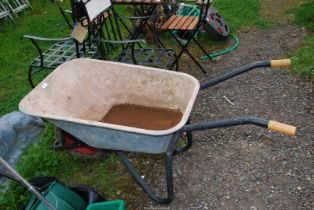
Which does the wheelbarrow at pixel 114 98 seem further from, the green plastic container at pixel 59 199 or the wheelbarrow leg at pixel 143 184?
the green plastic container at pixel 59 199

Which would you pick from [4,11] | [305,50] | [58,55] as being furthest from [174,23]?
[4,11]

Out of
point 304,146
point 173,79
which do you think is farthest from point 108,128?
point 304,146

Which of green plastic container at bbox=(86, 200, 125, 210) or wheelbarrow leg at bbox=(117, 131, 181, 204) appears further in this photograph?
green plastic container at bbox=(86, 200, 125, 210)

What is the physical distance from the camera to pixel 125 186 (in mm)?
2918

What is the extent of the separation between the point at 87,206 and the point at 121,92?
3.60 ft

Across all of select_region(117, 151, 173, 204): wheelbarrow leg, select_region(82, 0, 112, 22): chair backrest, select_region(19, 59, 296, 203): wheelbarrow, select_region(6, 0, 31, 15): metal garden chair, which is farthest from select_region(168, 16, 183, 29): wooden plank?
select_region(6, 0, 31, 15): metal garden chair

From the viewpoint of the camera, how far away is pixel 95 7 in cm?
350

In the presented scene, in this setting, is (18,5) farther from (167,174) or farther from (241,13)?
(167,174)

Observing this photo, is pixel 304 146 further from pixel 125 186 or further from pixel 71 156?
pixel 71 156

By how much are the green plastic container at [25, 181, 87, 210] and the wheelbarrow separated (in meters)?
0.39

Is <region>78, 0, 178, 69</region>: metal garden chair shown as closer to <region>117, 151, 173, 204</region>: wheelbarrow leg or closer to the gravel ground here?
the gravel ground

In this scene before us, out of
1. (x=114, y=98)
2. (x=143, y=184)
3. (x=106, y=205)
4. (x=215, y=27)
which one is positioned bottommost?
(x=215, y=27)

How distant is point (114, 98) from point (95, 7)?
3.48 feet

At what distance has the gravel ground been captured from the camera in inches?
107
